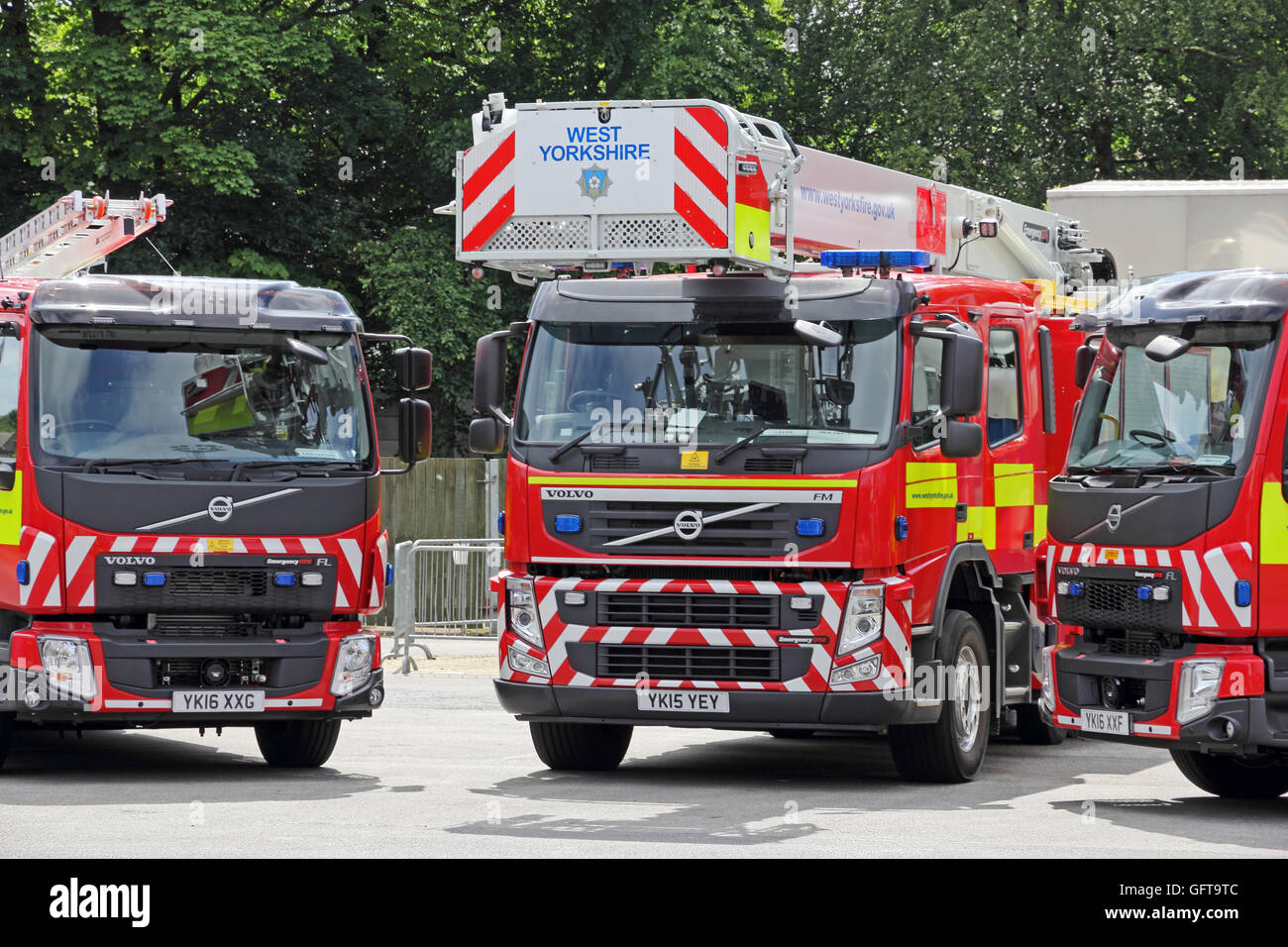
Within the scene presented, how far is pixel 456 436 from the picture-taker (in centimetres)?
3212

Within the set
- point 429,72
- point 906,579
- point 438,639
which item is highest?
point 429,72

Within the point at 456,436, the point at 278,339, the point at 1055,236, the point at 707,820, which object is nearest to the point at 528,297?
the point at 456,436

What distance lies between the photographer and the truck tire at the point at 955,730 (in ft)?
39.9

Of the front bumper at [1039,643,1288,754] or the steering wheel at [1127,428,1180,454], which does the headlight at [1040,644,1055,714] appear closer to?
the front bumper at [1039,643,1288,754]

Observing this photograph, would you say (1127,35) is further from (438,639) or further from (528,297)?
(438,639)

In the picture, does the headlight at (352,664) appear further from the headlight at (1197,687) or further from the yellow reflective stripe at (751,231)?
the headlight at (1197,687)

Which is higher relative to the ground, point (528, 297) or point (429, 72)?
point (429, 72)

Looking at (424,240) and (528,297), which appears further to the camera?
(528,297)

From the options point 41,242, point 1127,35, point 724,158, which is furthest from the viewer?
point 1127,35

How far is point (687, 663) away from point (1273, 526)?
3302 mm

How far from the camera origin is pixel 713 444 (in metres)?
11.7

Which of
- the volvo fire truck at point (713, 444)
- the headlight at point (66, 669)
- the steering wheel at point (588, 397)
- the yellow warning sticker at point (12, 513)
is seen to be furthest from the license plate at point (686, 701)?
the yellow warning sticker at point (12, 513)

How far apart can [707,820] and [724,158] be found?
3.61 meters

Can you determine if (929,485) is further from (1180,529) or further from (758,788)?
(758,788)
